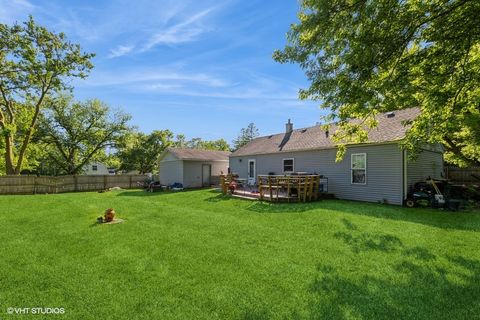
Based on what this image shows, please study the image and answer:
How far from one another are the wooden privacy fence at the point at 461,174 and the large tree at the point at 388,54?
11.1 metres

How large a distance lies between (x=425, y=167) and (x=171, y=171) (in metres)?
18.8

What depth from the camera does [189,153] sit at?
77.2 feet

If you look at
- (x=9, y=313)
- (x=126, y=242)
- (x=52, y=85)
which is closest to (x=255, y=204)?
(x=126, y=242)

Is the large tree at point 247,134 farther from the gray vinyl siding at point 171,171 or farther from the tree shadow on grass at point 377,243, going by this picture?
the tree shadow on grass at point 377,243

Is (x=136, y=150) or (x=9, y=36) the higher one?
(x=9, y=36)

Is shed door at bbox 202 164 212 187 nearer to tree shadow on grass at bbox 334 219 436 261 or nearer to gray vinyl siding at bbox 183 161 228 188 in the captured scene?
gray vinyl siding at bbox 183 161 228 188

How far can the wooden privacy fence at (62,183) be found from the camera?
17234 millimetres

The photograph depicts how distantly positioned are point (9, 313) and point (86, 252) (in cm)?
216

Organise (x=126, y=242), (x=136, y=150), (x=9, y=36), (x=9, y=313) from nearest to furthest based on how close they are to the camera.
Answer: (x=9, y=313)
(x=126, y=242)
(x=9, y=36)
(x=136, y=150)

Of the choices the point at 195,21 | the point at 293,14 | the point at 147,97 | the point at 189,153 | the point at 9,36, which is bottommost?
the point at 189,153

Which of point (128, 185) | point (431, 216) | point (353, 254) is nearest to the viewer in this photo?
point (353, 254)

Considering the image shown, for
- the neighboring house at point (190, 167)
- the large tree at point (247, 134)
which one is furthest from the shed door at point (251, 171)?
the large tree at point (247, 134)

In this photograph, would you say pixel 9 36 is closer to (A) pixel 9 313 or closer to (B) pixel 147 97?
(B) pixel 147 97

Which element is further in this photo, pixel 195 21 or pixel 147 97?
pixel 147 97
